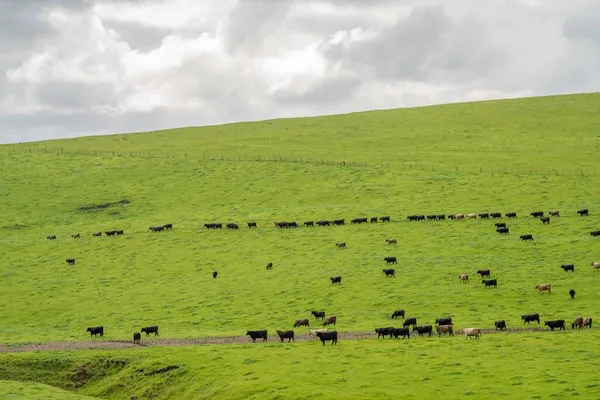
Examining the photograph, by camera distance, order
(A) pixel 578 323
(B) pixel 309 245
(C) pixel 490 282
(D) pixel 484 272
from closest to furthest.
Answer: (A) pixel 578 323 → (C) pixel 490 282 → (D) pixel 484 272 → (B) pixel 309 245

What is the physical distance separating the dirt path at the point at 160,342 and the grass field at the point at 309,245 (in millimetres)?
1726

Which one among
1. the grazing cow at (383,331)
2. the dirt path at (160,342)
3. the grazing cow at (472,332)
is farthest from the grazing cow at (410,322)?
the grazing cow at (472,332)

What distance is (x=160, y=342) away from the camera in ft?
181

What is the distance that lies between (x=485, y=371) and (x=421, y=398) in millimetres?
4692

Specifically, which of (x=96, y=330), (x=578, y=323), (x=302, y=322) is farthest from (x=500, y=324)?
(x=96, y=330)

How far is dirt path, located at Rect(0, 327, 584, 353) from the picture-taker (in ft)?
172

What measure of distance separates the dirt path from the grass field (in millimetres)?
1726

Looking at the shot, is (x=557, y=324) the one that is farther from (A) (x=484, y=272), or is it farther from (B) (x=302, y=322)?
(B) (x=302, y=322)

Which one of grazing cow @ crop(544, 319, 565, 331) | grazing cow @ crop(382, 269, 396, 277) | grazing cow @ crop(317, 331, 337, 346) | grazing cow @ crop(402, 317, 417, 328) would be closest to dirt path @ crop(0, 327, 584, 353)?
grazing cow @ crop(544, 319, 565, 331)

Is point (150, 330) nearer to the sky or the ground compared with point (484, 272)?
nearer to the ground

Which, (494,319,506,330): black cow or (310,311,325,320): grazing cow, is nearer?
(494,319,506,330): black cow

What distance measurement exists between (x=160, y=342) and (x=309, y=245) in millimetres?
25991

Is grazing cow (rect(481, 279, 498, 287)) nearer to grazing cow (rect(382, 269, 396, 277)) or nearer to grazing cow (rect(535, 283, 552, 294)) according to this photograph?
grazing cow (rect(535, 283, 552, 294))

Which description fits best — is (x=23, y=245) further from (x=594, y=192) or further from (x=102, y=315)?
(x=594, y=192)
